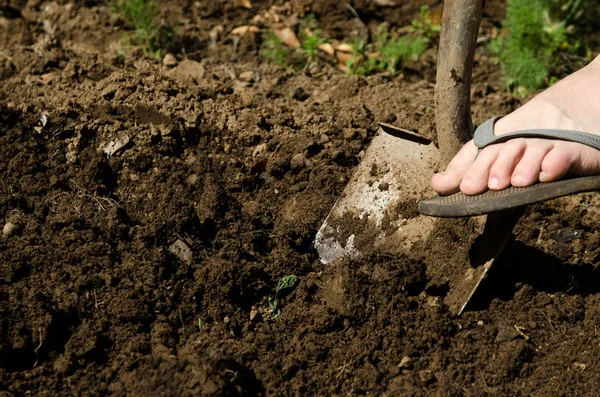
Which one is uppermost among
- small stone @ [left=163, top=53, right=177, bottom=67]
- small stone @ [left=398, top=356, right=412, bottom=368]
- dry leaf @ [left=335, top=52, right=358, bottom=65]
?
small stone @ [left=163, top=53, right=177, bottom=67]

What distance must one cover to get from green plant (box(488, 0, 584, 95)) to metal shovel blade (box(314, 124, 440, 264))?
113 cm

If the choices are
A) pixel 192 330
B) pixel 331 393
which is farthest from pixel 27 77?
pixel 331 393

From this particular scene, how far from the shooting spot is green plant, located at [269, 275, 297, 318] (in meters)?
2.37

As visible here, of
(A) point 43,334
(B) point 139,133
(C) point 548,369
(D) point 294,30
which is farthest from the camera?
(D) point 294,30

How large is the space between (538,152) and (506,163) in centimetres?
11

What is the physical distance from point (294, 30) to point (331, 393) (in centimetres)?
237

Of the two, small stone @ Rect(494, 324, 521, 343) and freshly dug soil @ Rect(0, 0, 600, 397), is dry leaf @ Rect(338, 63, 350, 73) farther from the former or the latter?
small stone @ Rect(494, 324, 521, 343)

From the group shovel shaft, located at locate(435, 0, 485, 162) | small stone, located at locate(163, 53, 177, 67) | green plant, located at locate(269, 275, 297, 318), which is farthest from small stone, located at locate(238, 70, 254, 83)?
green plant, located at locate(269, 275, 297, 318)

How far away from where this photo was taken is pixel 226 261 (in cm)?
237

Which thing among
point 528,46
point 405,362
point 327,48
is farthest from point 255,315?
point 528,46

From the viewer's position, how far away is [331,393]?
2121 mm

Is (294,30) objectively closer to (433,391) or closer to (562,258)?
(562,258)

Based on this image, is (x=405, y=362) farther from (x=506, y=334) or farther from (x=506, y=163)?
(x=506, y=163)

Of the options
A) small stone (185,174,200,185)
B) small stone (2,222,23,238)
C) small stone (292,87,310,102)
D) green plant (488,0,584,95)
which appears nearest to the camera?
small stone (2,222,23,238)
